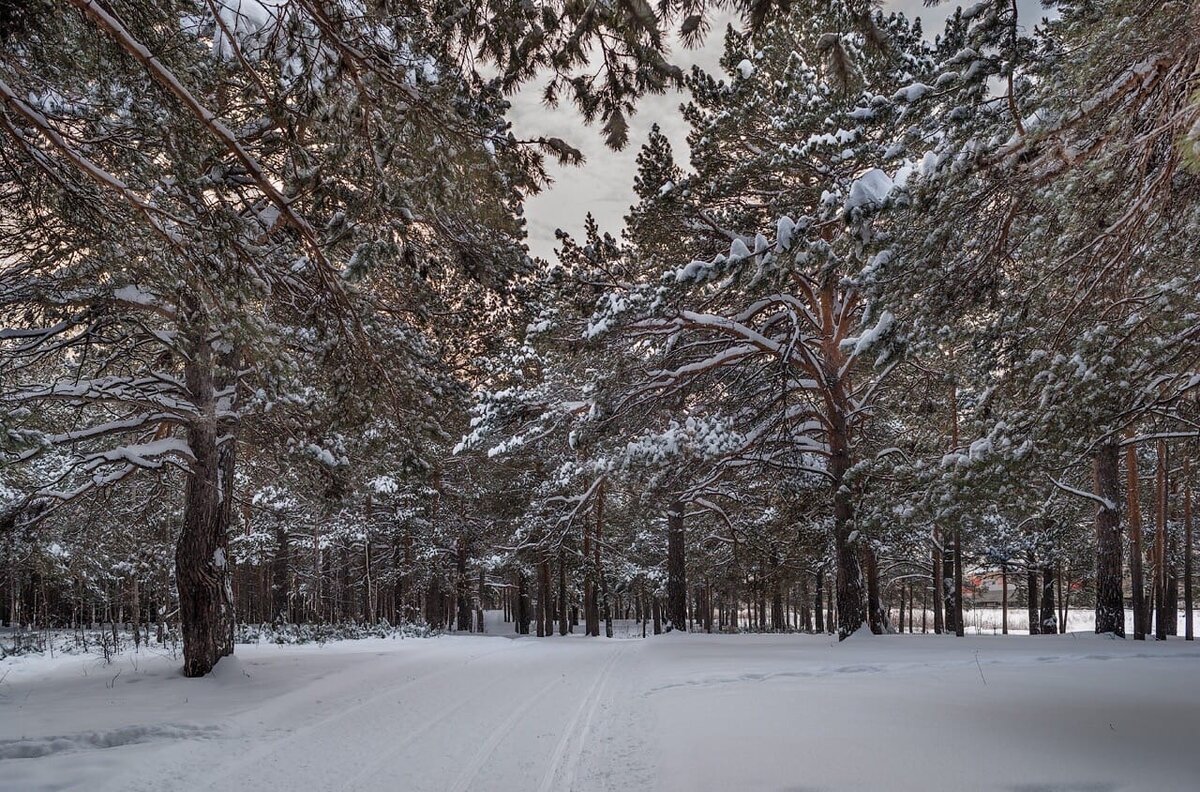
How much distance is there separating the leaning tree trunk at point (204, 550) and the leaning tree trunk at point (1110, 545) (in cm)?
1703

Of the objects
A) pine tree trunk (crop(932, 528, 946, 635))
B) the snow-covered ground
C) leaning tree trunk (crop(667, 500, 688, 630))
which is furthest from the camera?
leaning tree trunk (crop(667, 500, 688, 630))

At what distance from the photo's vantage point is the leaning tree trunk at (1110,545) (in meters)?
14.3

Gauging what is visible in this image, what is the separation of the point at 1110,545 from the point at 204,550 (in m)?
17.5

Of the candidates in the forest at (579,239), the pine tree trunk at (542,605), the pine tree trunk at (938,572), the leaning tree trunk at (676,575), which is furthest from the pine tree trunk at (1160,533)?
the pine tree trunk at (542,605)

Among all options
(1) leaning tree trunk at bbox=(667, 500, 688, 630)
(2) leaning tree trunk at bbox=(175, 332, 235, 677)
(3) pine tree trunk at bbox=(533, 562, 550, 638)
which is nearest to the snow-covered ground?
(2) leaning tree trunk at bbox=(175, 332, 235, 677)

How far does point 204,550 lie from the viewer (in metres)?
9.61

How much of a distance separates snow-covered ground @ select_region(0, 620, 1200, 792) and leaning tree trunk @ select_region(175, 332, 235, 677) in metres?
0.52

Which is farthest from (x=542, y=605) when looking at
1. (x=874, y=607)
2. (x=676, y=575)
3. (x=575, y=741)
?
(x=575, y=741)

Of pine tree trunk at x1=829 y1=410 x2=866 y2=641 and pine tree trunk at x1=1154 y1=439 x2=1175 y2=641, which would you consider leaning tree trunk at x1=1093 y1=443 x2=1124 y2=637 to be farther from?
pine tree trunk at x1=829 y1=410 x2=866 y2=641

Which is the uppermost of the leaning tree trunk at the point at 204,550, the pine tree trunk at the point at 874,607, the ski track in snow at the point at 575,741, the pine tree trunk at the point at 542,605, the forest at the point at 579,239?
the forest at the point at 579,239

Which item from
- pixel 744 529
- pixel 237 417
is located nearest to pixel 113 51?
pixel 237 417

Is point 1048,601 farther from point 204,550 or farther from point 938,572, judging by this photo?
point 204,550

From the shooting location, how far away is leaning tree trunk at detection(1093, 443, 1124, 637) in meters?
14.3

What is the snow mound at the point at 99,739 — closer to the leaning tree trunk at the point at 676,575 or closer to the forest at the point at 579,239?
the forest at the point at 579,239
